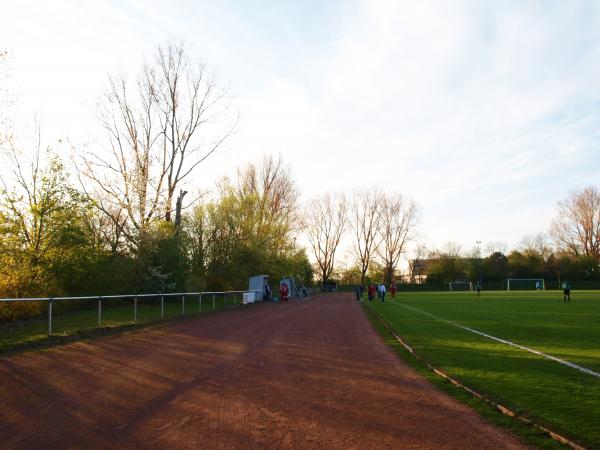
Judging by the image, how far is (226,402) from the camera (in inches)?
249

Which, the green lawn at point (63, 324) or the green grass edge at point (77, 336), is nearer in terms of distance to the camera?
the green grass edge at point (77, 336)

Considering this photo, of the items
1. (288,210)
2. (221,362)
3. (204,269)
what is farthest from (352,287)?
(221,362)

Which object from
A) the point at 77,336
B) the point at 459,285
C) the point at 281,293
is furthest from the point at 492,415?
the point at 459,285

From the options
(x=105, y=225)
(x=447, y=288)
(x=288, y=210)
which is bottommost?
(x=447, y=288)

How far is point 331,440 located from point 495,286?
90724mm

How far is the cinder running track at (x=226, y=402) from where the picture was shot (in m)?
4.80

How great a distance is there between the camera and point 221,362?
9.48 meters

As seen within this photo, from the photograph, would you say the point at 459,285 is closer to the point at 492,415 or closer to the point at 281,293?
the point at 281,293

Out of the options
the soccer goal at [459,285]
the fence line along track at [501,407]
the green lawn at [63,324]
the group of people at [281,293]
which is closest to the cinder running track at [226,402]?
the fence line along track at [501,407]

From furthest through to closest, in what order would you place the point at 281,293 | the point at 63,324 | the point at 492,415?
1. the point at 281,293
2. the point at 63,324
3. the point at 492,415

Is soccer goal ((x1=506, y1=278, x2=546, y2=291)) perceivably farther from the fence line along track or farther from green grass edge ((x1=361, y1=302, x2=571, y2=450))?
green grass edge ((x1=361, y1=302, x2=571, y2=450))

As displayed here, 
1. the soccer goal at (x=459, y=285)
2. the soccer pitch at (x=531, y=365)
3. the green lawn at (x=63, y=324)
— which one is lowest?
the soccer goal at (x=459, y=285)

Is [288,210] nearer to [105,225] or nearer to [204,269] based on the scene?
[204,269]

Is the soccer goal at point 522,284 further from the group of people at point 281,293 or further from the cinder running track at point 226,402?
the cinder running track at point 226,402
